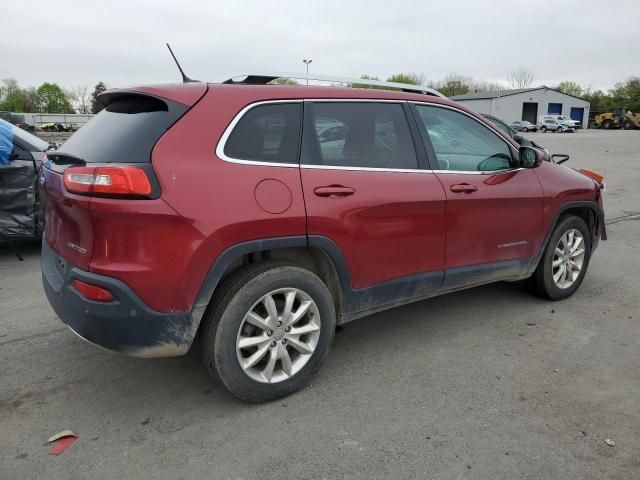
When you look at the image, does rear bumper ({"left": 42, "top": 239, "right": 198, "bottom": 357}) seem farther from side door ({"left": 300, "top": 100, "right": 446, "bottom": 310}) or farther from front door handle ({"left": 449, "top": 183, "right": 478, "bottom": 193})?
front door handle ({"left": 449, "top": 183, "right": 478, "bottom": 193})

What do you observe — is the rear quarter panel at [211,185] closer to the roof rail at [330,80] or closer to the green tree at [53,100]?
the roof rail at [330,80]

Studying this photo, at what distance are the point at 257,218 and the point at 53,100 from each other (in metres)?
118

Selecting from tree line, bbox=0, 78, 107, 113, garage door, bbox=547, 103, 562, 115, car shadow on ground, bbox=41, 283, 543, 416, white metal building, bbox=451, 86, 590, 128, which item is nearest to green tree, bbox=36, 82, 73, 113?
tree line, bbox=0, 78, 107, 113

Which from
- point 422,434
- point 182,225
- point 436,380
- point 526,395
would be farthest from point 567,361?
point 182,225

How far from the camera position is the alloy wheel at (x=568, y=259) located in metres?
4.61

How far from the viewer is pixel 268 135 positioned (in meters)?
2.97

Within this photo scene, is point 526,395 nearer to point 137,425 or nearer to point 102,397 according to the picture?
point 137,425

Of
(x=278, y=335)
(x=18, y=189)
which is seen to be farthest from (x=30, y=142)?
(x=278, y=335)

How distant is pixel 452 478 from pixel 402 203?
5.31 ft

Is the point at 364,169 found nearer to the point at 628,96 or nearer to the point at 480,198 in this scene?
the point at 480,198

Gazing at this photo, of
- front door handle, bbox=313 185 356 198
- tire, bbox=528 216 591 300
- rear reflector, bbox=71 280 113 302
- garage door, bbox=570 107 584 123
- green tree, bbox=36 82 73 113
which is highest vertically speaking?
green tree, bbox=36 82 73 113

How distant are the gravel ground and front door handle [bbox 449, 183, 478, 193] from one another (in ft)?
3.61

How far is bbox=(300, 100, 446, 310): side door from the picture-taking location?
3.08m

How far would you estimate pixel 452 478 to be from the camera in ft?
7.93
